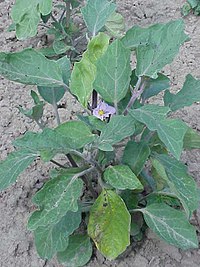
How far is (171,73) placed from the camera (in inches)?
97.8

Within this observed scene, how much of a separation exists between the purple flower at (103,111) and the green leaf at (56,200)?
7.5 inches

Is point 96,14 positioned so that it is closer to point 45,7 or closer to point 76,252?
point 45,7

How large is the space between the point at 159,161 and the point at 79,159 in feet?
0.81

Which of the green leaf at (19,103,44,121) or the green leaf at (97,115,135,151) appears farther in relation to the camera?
the green leaf at (19,103,44,121)

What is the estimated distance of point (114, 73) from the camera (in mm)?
1583

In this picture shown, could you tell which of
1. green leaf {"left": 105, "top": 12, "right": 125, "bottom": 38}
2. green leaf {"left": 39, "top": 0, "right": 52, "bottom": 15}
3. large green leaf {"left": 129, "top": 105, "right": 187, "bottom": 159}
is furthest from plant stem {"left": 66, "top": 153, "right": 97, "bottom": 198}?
green leaf {"left": 105, "top": 12, "right": 125, "bottom": 38}

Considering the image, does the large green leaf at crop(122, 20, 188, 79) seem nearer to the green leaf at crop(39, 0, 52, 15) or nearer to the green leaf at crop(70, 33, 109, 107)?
the green leaf at crop(70, 33, 109, 107)

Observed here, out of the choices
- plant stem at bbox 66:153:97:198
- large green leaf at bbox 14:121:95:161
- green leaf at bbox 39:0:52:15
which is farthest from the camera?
green leaf at bbox 39:0:52:15

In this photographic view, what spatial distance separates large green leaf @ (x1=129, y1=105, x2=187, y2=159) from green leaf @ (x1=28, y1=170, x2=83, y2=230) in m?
0.26

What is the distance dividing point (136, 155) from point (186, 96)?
0.25 metres

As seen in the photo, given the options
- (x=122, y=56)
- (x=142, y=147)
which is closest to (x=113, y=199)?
(x=142, y=147)

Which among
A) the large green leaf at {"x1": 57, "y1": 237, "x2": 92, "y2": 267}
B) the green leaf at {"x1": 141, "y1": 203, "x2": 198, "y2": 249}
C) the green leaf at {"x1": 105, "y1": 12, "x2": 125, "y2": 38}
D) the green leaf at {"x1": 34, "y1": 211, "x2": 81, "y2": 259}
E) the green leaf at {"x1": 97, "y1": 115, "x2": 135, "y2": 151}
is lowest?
the large green leaf at {"x1": 57, "y1": 237, "x2": 92, "y2": 267}

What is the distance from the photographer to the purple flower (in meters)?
1.65

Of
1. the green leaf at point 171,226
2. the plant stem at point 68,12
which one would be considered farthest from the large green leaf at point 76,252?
the plant stem at point 68,12
